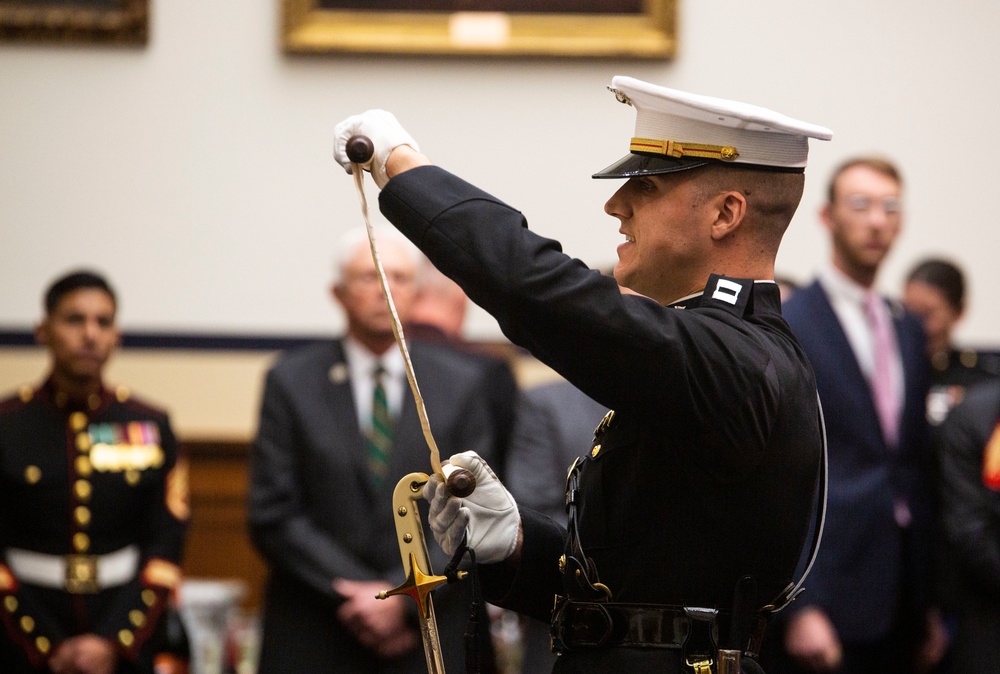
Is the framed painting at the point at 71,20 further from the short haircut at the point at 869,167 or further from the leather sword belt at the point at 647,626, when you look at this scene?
the leather sword belt at the point at 647,626

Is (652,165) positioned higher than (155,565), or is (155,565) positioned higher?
(652,165)

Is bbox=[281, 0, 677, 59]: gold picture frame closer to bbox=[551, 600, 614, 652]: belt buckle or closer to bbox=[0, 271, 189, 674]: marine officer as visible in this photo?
bbox=[0, 271, 189, 674]: marine officer

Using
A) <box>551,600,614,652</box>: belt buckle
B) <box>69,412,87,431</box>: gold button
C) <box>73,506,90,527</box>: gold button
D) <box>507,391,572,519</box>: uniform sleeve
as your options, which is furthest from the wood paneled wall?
<box>551,600,614,652</box>: belt buckle

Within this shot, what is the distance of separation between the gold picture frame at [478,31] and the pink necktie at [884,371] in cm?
160

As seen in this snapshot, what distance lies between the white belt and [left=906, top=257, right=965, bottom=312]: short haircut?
265cm

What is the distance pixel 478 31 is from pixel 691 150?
10.7 ft

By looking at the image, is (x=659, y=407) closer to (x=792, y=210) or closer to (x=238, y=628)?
(x=792, y=210)

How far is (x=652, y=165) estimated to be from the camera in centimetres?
161

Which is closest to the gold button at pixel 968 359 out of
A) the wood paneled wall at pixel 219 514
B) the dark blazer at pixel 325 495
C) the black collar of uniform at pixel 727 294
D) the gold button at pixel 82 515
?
the dark blazer at pixel 325 495

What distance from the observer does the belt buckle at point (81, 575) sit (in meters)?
3.28

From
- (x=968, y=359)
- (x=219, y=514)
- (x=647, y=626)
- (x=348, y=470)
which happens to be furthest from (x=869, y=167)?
(x=219, y=514)

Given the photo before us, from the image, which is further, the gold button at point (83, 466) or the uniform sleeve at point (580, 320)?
the gold button at point (83, 466)

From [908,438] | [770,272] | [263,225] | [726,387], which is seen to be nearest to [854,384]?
[908,438]

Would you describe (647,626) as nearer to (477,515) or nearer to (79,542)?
(477,515)
